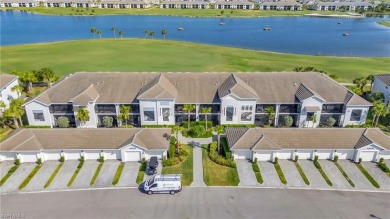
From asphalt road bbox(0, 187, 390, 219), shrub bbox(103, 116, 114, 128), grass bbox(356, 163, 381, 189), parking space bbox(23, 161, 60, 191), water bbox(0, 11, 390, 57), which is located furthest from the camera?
water bbox(0, 11, 390, 57)

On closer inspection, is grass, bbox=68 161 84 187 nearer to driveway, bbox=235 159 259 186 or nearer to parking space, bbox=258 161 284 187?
driveway, bbox=235 159 259 186

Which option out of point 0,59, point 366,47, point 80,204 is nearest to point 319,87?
point 80,204

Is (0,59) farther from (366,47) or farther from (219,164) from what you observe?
(366,47)

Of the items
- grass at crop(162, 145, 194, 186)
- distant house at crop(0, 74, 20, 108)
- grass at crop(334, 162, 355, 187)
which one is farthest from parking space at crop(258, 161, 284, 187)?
distant house at crop(0, 74, 20, 108)

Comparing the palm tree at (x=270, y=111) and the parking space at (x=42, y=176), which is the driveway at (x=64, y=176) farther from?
the palm tree at (x=270, y=111)

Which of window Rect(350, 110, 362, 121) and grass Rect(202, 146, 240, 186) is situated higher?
window Rect(350, 110, 362, 121)

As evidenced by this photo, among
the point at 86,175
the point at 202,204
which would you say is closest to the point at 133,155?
the point at 86,175

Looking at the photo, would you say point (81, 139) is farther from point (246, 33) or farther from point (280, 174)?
point (246, 33)
